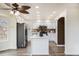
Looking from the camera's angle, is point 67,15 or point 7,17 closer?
point 7,17

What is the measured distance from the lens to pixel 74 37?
16.5 feet

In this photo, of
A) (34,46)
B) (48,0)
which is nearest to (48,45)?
(34,46)

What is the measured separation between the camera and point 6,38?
306 cm

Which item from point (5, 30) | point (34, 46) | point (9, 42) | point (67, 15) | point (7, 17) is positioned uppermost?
point (67, 15)

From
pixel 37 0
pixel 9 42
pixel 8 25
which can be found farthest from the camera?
pixel 9 42

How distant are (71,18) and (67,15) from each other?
0.27 metres

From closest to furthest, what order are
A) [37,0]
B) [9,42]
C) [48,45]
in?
[37,0]
[9,42]
[48,45]

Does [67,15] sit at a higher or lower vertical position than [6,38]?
higher

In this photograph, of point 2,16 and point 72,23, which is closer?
point 2,16

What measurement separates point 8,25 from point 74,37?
3116 millimetres

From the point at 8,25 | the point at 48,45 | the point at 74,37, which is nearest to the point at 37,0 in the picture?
the point at 8,25

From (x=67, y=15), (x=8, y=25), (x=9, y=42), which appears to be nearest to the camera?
(x=8, y=25)

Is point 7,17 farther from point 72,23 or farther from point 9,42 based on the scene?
point 72,23

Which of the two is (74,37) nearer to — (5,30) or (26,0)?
(5,30)
